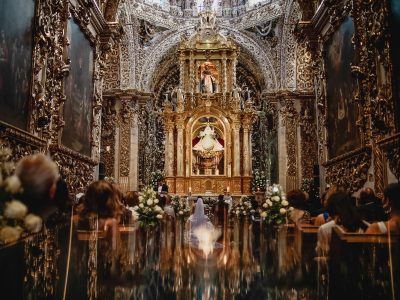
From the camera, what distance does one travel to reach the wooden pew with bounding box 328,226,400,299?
7.96ft

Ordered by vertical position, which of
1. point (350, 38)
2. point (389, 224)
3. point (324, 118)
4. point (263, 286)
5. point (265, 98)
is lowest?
point (263, 286)

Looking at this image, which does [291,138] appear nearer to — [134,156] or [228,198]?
[228,198]

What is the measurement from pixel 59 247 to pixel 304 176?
53.5ft

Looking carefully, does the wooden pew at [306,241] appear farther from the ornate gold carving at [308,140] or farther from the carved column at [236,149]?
the carved column at [236,149]

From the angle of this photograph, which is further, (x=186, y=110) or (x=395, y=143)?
(x=186, y=110)

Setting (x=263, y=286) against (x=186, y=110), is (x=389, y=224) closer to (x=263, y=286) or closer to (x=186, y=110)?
(x=263, y=286)

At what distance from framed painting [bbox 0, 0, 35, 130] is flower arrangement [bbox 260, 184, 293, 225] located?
14.9ft

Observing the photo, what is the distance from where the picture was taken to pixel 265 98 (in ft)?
71.6

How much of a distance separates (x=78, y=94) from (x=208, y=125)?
11.9 meters

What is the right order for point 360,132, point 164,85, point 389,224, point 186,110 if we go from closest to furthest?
point 389,224
point 360,132
point 186,110
point 164,85

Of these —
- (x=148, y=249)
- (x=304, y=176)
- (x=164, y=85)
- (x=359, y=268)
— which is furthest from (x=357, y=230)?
(x=164, y=85)

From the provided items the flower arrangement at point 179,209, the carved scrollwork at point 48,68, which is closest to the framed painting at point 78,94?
the carved scrollwork at point 48,68

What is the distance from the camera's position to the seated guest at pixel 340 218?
13.6 ft

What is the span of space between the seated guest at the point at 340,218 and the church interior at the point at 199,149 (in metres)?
0.02
